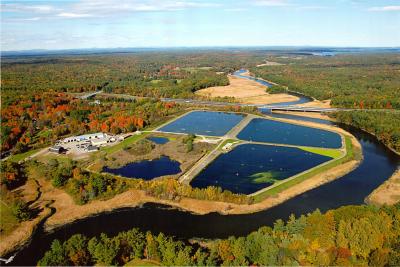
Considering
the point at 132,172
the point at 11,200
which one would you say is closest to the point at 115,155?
the point at 132,172

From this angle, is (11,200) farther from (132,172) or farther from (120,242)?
(120,242)

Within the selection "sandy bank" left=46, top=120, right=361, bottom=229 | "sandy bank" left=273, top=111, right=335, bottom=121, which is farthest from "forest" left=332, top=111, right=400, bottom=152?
"sandy bank" left=46, top=120, right=361, bottom=229

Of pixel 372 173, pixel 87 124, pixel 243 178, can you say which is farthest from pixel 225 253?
pixel 87 124

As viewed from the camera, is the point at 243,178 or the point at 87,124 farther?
the point at 87,124

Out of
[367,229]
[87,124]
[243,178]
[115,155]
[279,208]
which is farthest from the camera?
[87,124]

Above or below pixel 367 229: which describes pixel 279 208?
below

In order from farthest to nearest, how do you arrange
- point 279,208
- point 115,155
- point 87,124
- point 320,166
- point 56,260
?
point 87,124 → point 115,155 → point 320,166 → point 279,208 → point 56,260

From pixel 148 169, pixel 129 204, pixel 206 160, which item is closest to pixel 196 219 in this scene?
pixel 129 204

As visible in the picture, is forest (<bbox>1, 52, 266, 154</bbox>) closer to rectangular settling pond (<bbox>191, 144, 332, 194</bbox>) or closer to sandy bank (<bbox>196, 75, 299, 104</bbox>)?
sandy bank (<bbox>196, 75, 299, 104</bbox>)
